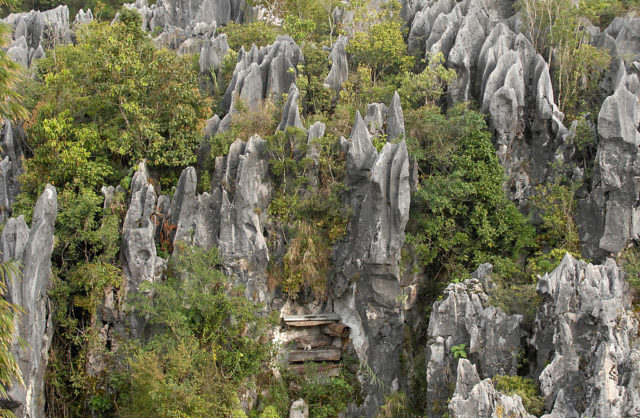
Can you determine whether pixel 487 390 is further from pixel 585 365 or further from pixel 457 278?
pixel 457 278

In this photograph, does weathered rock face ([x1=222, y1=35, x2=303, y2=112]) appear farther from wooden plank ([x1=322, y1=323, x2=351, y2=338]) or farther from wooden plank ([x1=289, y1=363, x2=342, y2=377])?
wooden plank ([x1=289, y1=363, x2=342, y2=377])

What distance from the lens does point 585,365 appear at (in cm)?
1277

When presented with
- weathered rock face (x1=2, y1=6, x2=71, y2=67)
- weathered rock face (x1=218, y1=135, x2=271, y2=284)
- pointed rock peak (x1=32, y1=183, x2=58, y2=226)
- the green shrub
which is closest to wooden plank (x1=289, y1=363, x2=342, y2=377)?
the green shrub

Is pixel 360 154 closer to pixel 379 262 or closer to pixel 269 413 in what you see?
pixel 379 262

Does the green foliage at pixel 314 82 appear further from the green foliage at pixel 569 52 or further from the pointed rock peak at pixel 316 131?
the green foliage at pixel 569 52

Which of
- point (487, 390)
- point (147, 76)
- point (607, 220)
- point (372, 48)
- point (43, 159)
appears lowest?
point (487, 390)

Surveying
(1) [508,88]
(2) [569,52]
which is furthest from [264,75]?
(2) [569,52]

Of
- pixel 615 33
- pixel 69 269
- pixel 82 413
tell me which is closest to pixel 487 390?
pixel 82 413

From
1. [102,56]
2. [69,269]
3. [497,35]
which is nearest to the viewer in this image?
[69,269]

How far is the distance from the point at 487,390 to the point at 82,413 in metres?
11.1

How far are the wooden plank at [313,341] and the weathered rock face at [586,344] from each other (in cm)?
689

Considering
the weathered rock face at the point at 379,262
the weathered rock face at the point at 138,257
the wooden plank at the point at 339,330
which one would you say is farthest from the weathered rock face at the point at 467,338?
the weathered rock face at the point at 138,257

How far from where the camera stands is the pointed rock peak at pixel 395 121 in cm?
1914

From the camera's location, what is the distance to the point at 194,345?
15344 millimetres
